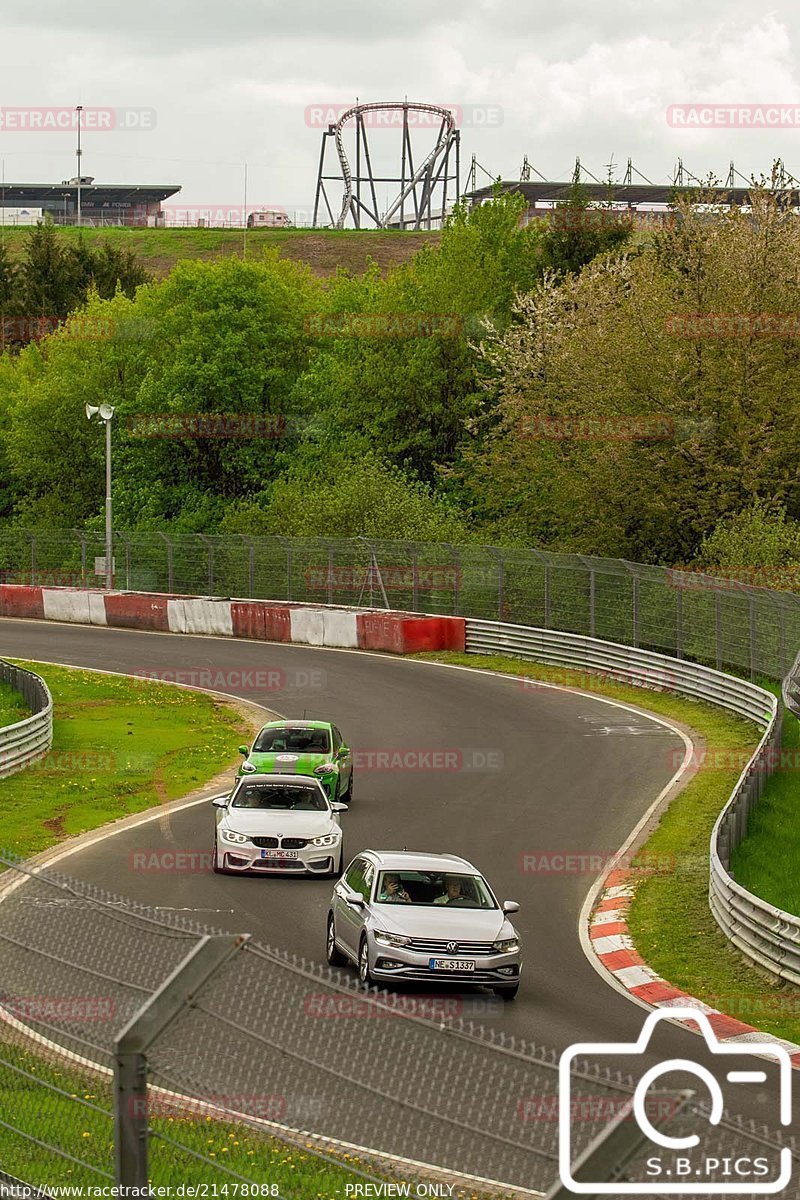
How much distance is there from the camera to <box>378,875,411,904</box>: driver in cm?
1602

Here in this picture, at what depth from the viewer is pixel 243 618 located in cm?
4875

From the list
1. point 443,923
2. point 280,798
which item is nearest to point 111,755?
point 280,798

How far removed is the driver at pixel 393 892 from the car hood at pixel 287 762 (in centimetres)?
806

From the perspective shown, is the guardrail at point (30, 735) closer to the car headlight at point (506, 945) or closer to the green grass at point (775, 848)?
the green grass at point (775, 848)

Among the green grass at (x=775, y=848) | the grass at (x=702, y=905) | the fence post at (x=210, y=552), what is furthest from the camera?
the fence post at (x=210, y=552)

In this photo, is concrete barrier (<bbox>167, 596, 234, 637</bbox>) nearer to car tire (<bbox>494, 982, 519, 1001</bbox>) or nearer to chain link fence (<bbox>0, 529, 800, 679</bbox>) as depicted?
chain link fence (<bbox>0, 529, 800, 679</bbox>)

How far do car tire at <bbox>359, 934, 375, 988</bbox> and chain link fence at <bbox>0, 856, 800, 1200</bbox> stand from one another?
27.1 ft

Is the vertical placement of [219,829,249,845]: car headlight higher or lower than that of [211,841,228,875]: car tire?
higher

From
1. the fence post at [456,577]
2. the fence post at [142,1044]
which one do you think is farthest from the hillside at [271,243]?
the fence post at [142,1044]

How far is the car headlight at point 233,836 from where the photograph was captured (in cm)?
2045

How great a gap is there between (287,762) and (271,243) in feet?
425

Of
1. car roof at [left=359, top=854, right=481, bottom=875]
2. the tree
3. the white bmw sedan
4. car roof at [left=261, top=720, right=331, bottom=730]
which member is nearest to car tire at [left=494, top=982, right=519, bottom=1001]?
car roof at [left=359, top=854, right=481, bottom=875]

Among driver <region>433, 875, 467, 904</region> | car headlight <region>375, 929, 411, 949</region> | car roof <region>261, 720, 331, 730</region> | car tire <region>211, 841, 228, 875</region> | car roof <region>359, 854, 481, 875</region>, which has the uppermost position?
car roof <region>359, 854, 481, 875</region>

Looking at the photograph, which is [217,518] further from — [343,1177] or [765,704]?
[343,1177]
